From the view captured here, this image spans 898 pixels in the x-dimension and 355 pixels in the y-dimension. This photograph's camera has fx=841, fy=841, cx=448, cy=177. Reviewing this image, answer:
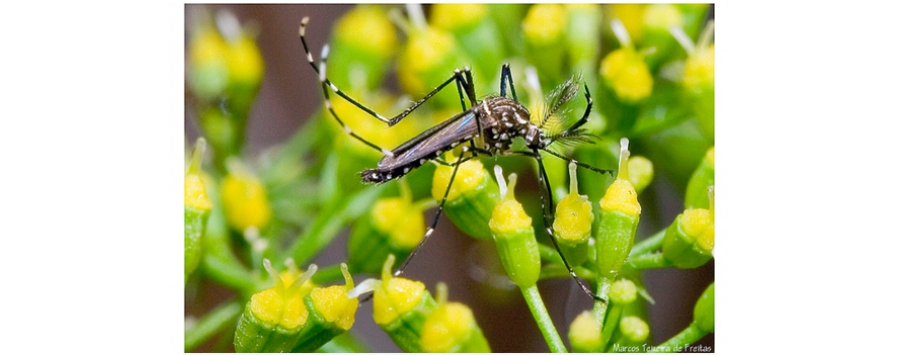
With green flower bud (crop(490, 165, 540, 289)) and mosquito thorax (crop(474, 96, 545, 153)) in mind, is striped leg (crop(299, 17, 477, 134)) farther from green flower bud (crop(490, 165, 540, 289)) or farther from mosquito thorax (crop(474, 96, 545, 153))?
green flower bud (crop(490, 165, 540, 289))

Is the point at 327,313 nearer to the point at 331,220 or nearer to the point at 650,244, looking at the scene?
the point at 331,220

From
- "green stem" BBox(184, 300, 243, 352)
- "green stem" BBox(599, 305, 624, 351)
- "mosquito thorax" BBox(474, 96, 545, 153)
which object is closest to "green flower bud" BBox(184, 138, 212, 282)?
"green stem" BBox(184, 300, 243, 352)

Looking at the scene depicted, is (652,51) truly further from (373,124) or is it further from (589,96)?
(373,124)

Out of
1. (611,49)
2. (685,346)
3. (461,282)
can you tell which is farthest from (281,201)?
(685,346)

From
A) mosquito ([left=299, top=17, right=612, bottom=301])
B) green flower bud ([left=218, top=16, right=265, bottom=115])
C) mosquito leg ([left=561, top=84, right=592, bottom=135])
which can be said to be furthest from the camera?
green flower bud ([left=218, top=16, right=265, bottom=115])

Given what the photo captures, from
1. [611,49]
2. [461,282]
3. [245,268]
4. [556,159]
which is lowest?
[461,282]

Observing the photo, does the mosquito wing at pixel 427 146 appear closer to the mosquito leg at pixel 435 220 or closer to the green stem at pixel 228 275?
the mosquito leg at pixel 435 220
